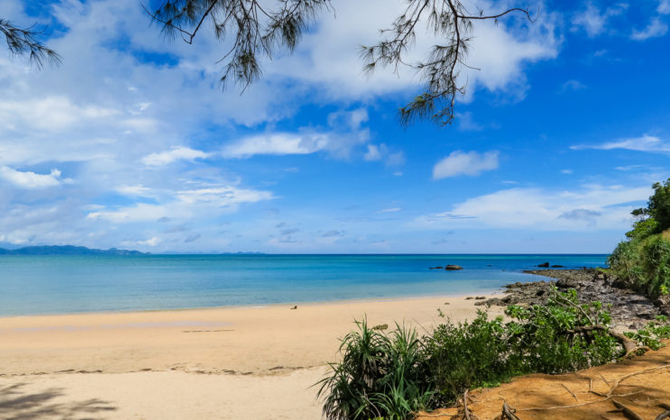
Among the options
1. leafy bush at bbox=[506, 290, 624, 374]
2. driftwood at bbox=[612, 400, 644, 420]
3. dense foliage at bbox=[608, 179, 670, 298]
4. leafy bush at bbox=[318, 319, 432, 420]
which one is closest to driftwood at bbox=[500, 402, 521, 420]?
driftwood at bbox=[612, 400, 644, 420]

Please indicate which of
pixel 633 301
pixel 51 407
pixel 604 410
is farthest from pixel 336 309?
pixel 604 410

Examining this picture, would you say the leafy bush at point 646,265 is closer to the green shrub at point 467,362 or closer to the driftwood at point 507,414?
the green shrub at point 467,362

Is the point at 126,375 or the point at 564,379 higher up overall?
the point at 564,379

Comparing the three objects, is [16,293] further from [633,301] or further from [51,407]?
[633,301]

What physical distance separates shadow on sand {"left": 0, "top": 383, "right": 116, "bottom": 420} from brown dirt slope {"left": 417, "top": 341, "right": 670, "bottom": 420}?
6.74m

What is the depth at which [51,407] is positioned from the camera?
7.73m

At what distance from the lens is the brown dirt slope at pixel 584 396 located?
10.4 feet

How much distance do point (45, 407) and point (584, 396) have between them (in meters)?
8.95

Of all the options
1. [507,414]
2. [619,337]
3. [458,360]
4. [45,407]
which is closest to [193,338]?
[45,407]

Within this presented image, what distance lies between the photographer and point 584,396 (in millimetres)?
3521

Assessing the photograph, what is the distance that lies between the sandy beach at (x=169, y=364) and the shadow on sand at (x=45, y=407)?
18 millimetres

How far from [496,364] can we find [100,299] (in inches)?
1182

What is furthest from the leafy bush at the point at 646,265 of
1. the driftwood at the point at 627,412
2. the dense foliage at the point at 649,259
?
the driftwood at the point at 627,412

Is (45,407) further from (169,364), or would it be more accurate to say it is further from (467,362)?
(467,362)
